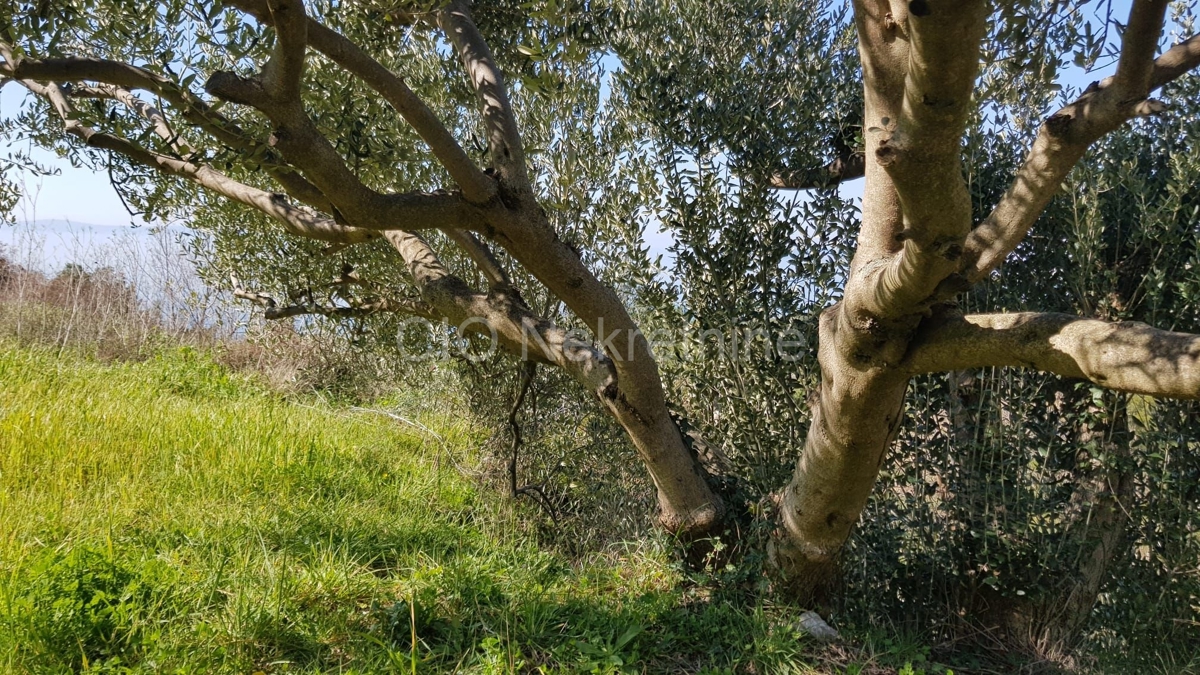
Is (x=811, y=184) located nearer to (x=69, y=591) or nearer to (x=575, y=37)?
(x=575, y=37)

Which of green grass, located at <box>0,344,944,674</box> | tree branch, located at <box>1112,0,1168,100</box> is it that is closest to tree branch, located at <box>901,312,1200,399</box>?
tree branch, located at <box>1112,0,1168,100</box>

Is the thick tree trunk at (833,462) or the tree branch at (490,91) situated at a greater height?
the tree branch at (490,91)

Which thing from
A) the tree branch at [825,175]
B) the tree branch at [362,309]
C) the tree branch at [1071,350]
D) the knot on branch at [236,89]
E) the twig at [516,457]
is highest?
the tree branch at [825,175]

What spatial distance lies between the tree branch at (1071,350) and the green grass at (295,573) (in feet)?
4.30

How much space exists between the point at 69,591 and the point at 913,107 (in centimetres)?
337

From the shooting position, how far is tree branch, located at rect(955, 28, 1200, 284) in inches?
90.3

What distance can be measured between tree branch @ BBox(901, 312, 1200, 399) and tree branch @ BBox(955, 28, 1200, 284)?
8.3 inches

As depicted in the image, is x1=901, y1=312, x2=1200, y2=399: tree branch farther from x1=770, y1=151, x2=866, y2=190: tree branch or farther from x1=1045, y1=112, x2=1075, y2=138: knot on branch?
x1=770, y1=151, x2=866, y2=190: tree branch

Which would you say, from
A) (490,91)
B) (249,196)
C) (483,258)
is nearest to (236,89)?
(490,91)

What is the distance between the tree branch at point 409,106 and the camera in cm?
311

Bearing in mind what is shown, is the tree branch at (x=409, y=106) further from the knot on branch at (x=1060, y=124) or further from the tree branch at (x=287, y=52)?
the knot on branch at (x=1060, y=124)

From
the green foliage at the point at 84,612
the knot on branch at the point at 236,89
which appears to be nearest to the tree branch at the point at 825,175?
the knot on branch at the point at 236,89

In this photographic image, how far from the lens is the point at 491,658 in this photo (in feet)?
10.2

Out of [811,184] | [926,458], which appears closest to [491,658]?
[926,458]
